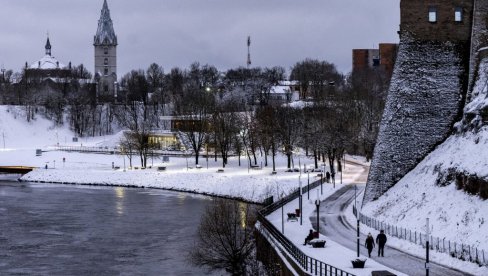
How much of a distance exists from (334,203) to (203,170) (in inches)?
1492

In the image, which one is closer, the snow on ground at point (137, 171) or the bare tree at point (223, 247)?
the bare tree at point (223, 247)

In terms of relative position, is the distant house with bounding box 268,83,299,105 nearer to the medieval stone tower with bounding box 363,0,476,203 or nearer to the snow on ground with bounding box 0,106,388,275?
the snow on ground with bounding box 0,106,388,275

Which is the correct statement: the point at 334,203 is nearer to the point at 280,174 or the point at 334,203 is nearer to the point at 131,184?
the point at 280,174

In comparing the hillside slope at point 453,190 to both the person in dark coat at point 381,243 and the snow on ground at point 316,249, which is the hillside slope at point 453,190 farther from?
the snow on ground at point 316,249

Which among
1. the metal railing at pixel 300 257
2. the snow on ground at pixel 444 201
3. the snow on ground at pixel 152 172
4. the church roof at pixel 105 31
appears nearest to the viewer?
the metal railing at pixel 300 257

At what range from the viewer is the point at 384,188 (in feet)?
168

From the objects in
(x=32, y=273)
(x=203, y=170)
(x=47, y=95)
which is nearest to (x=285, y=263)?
(x=32, y=273)

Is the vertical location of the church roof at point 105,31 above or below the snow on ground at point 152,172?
above

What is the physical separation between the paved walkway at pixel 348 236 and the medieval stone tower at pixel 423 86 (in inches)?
142

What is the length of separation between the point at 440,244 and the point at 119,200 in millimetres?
47865

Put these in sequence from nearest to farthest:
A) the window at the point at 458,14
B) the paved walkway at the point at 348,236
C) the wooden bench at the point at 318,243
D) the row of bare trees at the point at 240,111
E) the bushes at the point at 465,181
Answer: the paved walkway at the point at 348,236
the bushes at the point at 465,181
the wooden bench at the point at 318,243
the window at the point at 458,14
the row of bare trees at the point at 240,111

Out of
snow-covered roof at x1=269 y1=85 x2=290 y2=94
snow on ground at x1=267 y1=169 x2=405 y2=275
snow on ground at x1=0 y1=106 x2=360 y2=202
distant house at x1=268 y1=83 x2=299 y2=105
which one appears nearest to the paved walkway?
snow on ground at x1=267 y1=169 x2=405 y2=275

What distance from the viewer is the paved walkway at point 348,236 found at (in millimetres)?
34781

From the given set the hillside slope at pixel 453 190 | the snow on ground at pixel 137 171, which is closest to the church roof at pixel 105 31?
the snow on ground at pixel 137 171
